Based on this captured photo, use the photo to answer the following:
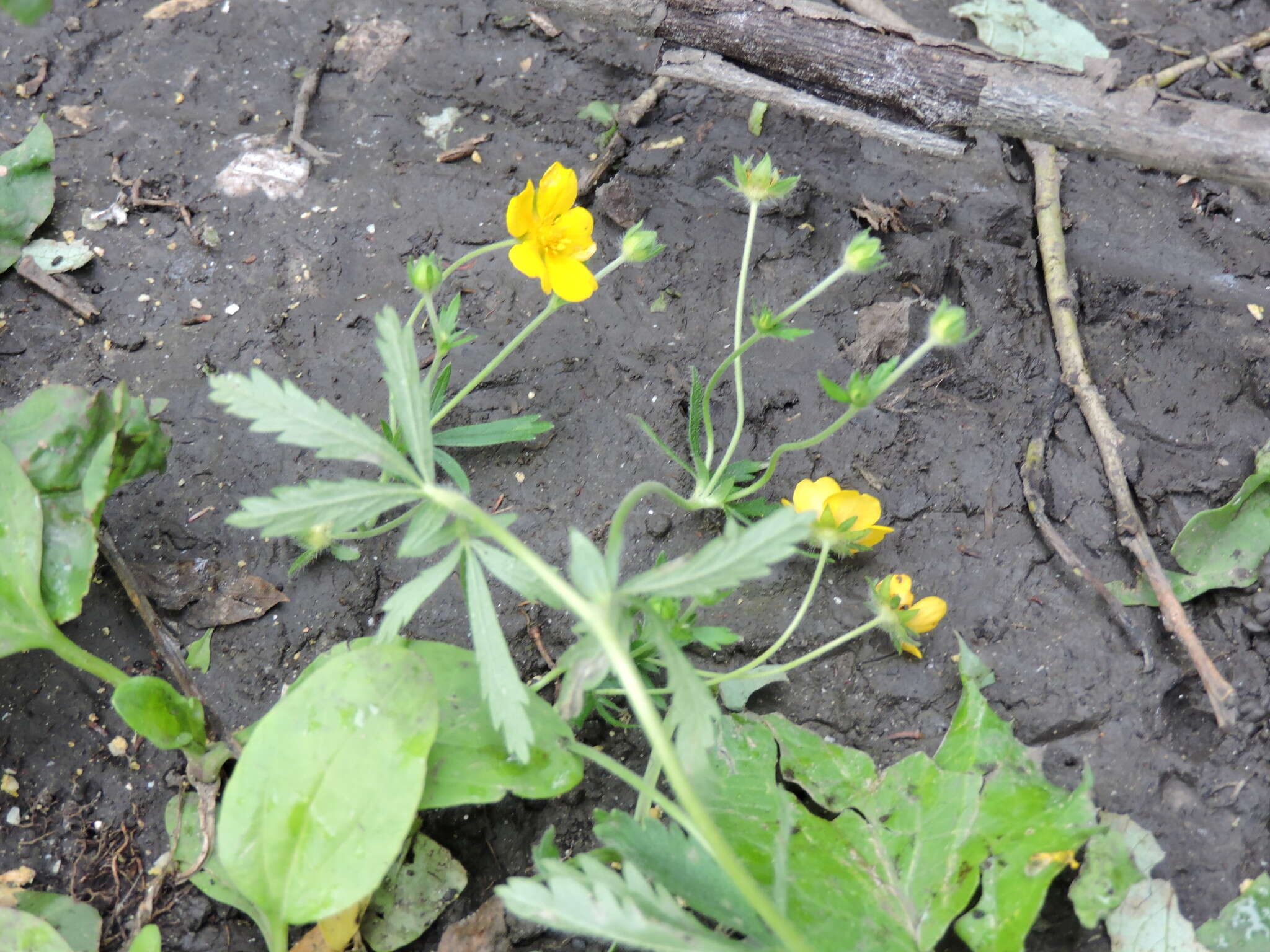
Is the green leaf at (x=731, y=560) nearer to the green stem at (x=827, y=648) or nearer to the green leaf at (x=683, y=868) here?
the green leaf at (x=683, y=868)

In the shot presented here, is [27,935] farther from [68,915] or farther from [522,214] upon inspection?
[522,214]

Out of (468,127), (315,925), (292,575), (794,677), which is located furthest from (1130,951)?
(468,127)

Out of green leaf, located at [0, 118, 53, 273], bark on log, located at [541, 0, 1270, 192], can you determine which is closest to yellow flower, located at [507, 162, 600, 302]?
bark on log, located at [541, 0, 1270, 192]

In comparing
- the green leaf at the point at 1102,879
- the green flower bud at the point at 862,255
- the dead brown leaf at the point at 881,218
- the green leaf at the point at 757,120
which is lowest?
the green leaf at the point at 1102,879

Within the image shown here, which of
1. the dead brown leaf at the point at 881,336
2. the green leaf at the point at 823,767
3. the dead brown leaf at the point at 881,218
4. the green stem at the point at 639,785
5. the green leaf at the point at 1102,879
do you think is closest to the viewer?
the green stem at the point at 639,785

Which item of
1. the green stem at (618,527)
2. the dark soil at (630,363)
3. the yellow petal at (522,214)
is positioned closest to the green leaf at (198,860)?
the dark soil at (630,363)

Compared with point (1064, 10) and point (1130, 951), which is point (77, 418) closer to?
point (1130, 951)
